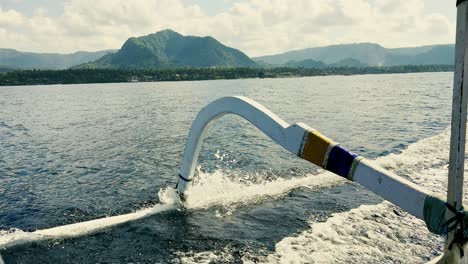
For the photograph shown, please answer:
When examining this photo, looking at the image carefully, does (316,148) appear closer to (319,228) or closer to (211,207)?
(319,228)

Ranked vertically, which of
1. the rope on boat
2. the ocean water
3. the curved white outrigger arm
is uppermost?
the curved white outrigger arm

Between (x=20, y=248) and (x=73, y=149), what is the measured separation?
1998cm

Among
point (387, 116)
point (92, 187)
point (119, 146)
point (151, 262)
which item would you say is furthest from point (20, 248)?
point (387, 116)

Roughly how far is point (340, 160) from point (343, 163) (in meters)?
0.07

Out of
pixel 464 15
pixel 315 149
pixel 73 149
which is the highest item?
pixel 464 15

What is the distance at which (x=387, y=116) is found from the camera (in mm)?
45031

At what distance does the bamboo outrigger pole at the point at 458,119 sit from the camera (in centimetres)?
399

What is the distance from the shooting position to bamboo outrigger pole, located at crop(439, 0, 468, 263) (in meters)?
3.99

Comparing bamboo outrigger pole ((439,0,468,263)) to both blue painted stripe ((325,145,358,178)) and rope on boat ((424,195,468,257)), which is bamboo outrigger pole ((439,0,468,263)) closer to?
rope on boat ((424,195,468,257))

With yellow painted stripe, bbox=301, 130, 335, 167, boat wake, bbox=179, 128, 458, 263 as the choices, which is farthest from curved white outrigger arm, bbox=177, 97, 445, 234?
boat wake, bbox=179, 128, 458, 263

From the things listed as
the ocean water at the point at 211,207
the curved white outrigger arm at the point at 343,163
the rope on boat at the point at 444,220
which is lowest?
the ocean water at the point at 211,207

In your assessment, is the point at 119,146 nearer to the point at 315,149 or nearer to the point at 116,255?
the point at 116,255

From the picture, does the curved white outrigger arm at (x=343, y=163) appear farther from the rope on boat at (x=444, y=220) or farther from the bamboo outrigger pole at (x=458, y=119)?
the bamboo outrigger pole at (x=458, y=119)

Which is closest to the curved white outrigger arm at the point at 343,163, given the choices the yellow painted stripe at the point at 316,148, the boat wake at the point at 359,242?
the yellow painted stripe at the point at 316,148
